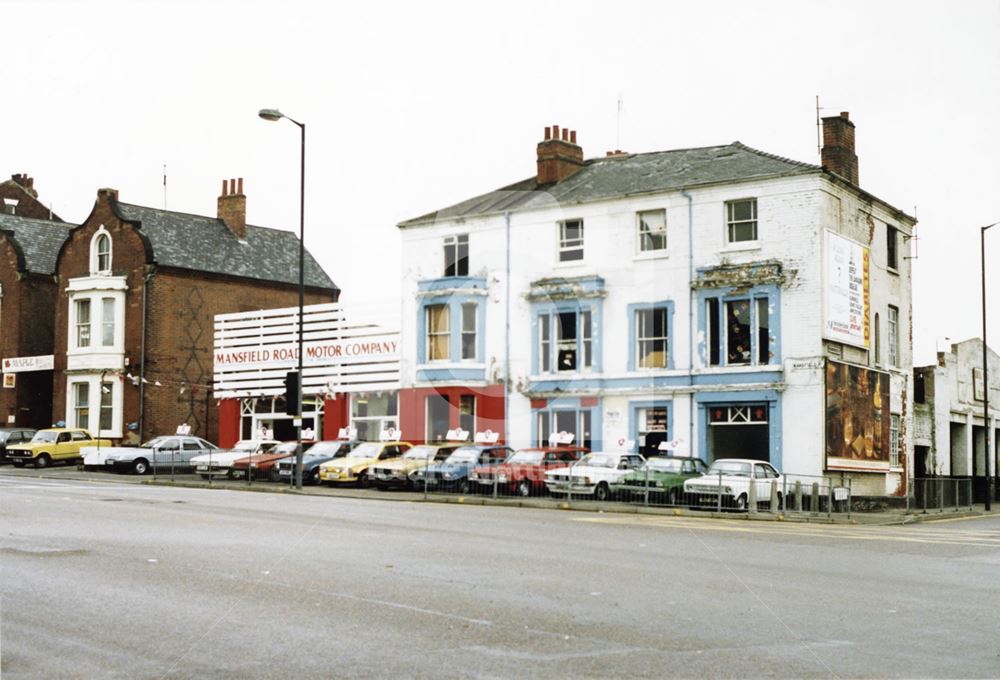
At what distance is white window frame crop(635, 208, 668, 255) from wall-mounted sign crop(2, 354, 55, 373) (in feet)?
96.6

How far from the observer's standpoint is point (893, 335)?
41.5 meters

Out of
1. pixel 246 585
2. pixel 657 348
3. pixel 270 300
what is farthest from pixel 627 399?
pixel 246 585

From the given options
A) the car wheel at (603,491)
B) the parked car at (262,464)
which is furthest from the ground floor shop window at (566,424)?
the parked car at (262,464)

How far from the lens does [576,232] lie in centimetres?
4050

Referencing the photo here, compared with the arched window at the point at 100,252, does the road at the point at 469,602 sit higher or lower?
lower

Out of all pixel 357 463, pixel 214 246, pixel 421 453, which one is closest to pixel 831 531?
pixel 421 453

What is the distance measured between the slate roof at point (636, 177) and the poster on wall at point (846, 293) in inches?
114

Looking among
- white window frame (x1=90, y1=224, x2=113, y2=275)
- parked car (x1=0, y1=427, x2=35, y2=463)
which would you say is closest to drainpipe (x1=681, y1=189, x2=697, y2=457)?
white window frame (x1=90, y1=224, x2=113, y2=275)

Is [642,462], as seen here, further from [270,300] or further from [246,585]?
[270,300]

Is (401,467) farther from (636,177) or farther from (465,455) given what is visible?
(636,177)

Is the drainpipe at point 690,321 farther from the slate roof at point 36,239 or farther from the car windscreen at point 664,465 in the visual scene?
the slate roof at point 36,239

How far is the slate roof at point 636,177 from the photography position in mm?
37688

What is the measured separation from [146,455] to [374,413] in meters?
8.41

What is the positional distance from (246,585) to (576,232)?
2997 centimetres
